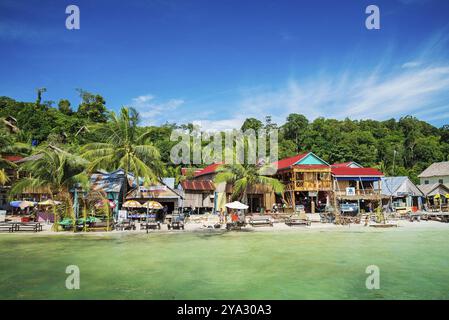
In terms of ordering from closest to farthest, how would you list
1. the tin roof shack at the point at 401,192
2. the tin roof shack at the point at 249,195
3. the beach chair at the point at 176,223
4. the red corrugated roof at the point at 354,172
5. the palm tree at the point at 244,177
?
the beach chair at the point at 176,223 < the palm tree at the point at 244,177 < the tin roof shack at the point at 249,195 < the red corrugated roof at the point at 354,172 < the tin roof shack at the point at 401,192

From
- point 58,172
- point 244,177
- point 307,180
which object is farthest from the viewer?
point 307,180

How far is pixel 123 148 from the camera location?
25.2 m

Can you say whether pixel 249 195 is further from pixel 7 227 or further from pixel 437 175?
pixel 437 175

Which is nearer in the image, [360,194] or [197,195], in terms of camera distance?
[360,194]

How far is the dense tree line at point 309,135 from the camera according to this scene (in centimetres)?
4916

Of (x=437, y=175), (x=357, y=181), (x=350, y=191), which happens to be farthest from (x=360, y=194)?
(x=437, y=175)

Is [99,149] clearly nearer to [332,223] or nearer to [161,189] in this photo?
[161,189]

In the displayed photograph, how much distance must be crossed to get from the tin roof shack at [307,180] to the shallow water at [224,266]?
1456 cm

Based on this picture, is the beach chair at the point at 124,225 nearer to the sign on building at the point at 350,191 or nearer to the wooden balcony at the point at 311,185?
the wooden balcony at the point at 311,185

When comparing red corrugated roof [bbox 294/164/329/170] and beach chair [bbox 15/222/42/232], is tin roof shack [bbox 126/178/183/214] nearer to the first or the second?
beach chair [bbox 15/222/42/232]

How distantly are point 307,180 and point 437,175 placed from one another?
24994mm

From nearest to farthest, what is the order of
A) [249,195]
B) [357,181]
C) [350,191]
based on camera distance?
Answer: [350,191], [249,195], [357,181]

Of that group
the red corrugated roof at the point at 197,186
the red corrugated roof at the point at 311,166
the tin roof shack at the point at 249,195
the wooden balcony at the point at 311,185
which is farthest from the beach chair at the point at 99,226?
the red corrugated roof at the point at 311,166
